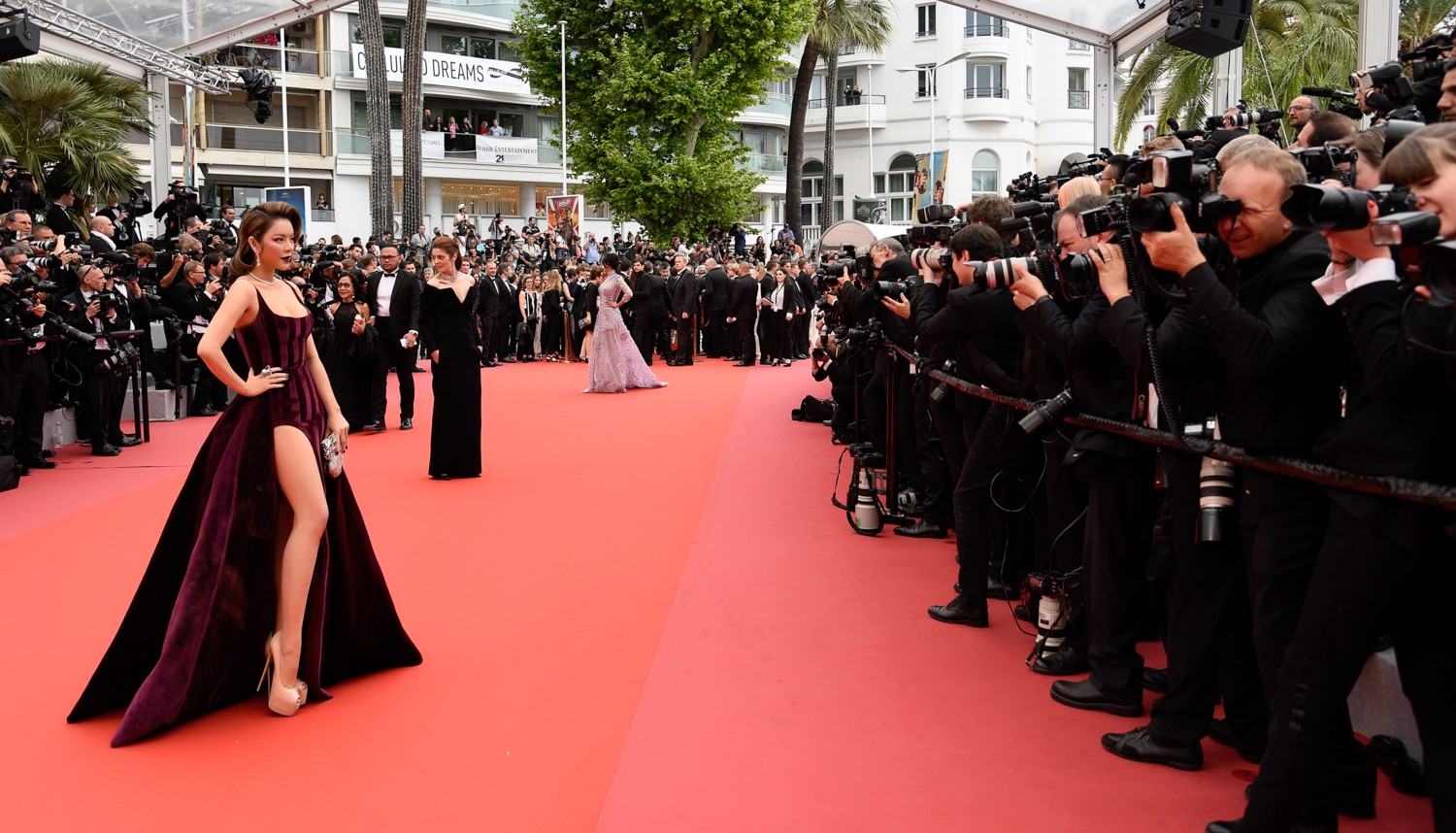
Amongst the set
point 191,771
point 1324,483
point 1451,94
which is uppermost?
point 1451,94

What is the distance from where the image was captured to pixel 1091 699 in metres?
4.66

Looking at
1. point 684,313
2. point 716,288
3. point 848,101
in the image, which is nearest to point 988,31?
point 848,101

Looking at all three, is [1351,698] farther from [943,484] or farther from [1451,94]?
[943,484]

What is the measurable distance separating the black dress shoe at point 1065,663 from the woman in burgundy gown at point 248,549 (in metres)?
2.93

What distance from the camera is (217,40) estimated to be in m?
19.5

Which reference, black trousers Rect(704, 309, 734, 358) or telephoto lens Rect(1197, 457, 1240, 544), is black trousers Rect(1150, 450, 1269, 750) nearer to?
telephoto lens Rect(1197, 457, 1240, 544)

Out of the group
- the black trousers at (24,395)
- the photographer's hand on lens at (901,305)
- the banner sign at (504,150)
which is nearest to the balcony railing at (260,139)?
the banner sign at (504,150)

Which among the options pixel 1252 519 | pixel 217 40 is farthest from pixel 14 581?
pixel 217 40

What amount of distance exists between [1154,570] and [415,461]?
333 inches

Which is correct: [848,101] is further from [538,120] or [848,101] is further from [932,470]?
[932,470]

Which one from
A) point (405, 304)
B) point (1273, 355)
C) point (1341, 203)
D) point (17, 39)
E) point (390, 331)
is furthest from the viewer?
point (390, 331)

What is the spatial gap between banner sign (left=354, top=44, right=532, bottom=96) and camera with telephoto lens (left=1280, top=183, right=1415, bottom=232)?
42.8 m

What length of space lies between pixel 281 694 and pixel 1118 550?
324 cm

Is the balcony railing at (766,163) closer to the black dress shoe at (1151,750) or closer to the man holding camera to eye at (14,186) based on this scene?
the man holding camera to eye at (14,186)
